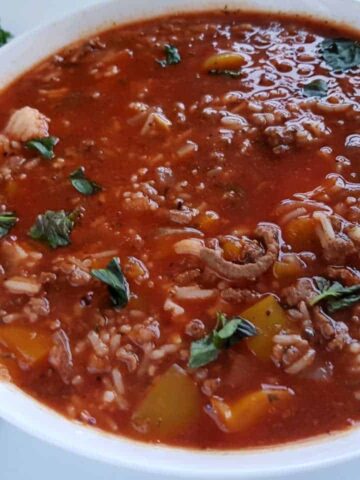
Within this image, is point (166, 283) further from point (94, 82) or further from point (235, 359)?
point (94, 82)

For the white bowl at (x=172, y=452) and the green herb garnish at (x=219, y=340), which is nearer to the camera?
the white bowl at (x=172, y=452)

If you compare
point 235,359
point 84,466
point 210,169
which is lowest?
point 84,466

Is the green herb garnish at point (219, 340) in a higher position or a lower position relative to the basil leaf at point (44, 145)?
lower

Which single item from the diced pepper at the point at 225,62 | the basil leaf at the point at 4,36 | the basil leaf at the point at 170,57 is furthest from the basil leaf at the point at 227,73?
the basil leaf at the point at 4,36

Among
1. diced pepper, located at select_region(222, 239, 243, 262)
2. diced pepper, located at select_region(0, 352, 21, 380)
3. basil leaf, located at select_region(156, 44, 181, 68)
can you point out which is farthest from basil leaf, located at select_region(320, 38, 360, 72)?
diced pepper, located at select_region(0, 352, 21, 380)

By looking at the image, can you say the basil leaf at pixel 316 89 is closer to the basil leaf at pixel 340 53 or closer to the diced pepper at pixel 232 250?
the basil leaf at pixel 340 53

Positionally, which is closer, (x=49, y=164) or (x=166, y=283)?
(x=166, y=283)

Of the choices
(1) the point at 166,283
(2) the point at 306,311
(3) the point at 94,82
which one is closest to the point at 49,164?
(3) the point at 94,82
